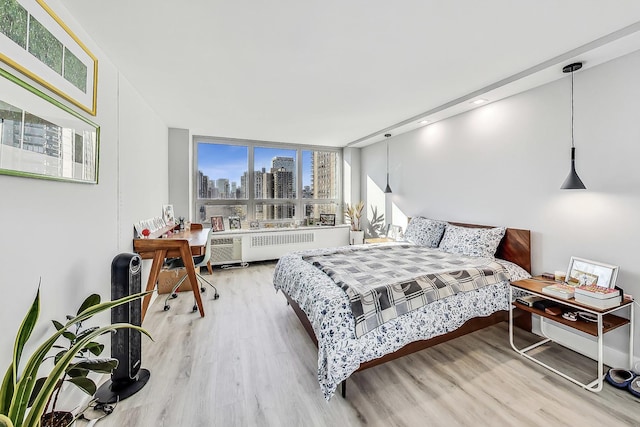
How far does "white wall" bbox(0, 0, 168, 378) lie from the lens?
1210 mm

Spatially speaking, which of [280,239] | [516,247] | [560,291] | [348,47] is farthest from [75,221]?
[516,247]

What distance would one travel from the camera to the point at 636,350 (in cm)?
203

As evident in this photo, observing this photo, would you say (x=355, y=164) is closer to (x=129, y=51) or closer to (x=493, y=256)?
(x=493, y=256)

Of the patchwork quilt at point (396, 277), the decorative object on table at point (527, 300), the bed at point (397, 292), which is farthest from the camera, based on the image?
the decorative object on table at point (527, 300)

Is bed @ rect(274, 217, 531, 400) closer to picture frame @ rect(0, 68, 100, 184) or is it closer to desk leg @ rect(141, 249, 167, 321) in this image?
desk leg @ rect(141, 249, 167, 321)

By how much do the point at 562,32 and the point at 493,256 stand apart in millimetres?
2068

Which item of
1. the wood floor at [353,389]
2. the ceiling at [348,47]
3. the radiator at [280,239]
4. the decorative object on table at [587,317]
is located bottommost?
the wood floor at [353,389]

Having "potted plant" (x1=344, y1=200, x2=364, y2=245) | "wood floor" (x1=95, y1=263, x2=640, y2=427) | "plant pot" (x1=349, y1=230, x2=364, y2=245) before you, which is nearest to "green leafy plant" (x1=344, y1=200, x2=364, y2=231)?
"potted plant" (x1=344, y1=200, x2=364, y2=245)

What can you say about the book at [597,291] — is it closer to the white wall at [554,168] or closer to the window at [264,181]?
the white wall at [554,168]

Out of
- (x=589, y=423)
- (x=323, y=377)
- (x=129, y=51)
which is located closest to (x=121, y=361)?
(x=323, y=377)

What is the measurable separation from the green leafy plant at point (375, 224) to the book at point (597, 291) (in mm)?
3320

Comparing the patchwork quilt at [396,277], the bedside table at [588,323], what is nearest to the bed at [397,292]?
the patchwork quilt at [396,277]

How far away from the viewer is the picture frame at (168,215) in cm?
403

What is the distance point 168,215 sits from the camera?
417 cm
